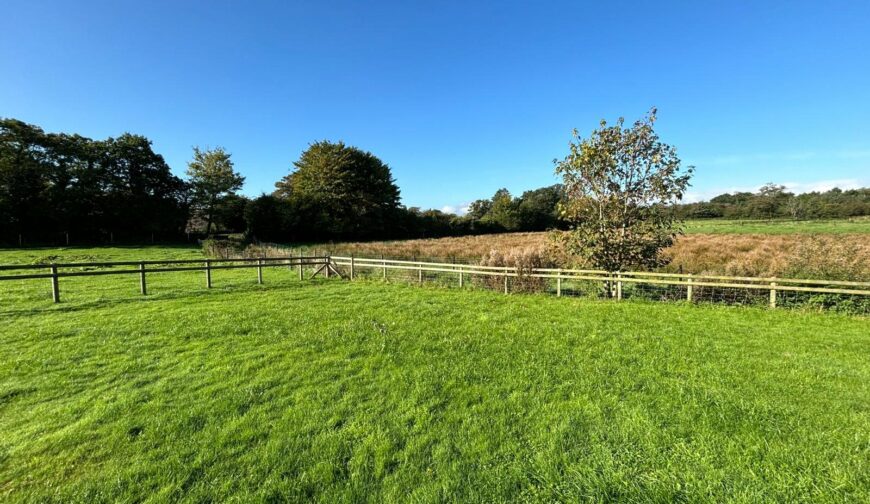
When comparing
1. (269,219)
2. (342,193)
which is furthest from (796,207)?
(269,219)

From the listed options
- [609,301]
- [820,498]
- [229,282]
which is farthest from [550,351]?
[229,282]

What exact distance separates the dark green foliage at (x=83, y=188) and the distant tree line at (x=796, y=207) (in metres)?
72.9

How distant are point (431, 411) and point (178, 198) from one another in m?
51.2

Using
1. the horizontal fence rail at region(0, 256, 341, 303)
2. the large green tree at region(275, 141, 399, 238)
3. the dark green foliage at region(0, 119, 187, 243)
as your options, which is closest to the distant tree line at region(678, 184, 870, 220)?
the large green tree at region(275, 141, 399, 238)

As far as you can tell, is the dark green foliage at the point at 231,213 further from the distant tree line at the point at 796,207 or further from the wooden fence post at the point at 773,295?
the distant tree line at the point at 796,207

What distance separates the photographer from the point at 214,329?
21.7ft

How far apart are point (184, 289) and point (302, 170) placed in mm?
41732

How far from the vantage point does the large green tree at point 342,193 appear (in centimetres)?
4422

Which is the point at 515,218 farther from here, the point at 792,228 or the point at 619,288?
the point at 619,288

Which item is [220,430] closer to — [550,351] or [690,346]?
[550,351]

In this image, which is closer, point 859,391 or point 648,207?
point 859,391

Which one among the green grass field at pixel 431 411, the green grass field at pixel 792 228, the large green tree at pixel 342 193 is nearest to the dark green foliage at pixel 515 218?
the large green tree at pixel 342 193

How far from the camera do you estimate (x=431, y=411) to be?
12.0 feet

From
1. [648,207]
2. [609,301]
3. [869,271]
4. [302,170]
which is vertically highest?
[302,170]
